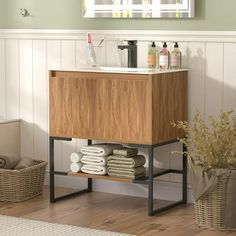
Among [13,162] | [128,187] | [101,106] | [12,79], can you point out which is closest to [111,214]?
[128,187]

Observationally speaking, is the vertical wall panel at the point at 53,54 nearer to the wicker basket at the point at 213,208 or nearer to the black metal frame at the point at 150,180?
the black metal frame at the point at 150,180

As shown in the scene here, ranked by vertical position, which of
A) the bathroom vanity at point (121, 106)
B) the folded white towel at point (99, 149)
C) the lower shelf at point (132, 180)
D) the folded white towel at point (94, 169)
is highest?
the bathroom vanity at point (121, 106)

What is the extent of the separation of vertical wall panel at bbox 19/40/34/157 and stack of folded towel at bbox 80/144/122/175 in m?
0.80

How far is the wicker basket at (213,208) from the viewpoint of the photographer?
4.19 metres

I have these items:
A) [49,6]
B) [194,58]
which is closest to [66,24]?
[49,6]

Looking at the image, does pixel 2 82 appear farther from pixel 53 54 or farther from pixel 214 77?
pixel 214 77

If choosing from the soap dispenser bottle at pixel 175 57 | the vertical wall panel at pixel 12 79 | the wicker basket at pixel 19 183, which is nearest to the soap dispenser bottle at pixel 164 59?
the soap dispenser bottle at pixel 175 57

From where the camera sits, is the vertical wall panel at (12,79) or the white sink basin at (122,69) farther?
the vertical wall panel at (12,79)

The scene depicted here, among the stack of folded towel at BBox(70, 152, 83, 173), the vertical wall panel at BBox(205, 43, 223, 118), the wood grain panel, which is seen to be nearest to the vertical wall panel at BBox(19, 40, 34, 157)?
the stack of folded towel at BBox(70, 152, 83, 173)

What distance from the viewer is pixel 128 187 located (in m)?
5.06

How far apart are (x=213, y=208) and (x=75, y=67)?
4.98ft

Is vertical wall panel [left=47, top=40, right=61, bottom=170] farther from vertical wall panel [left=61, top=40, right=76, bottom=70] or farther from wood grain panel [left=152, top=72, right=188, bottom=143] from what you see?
wood grain panel [left=152, top=72, right=188, bottom=143]

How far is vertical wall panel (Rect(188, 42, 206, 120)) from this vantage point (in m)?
4.70

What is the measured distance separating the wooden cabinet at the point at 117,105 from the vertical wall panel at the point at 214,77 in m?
0.15
